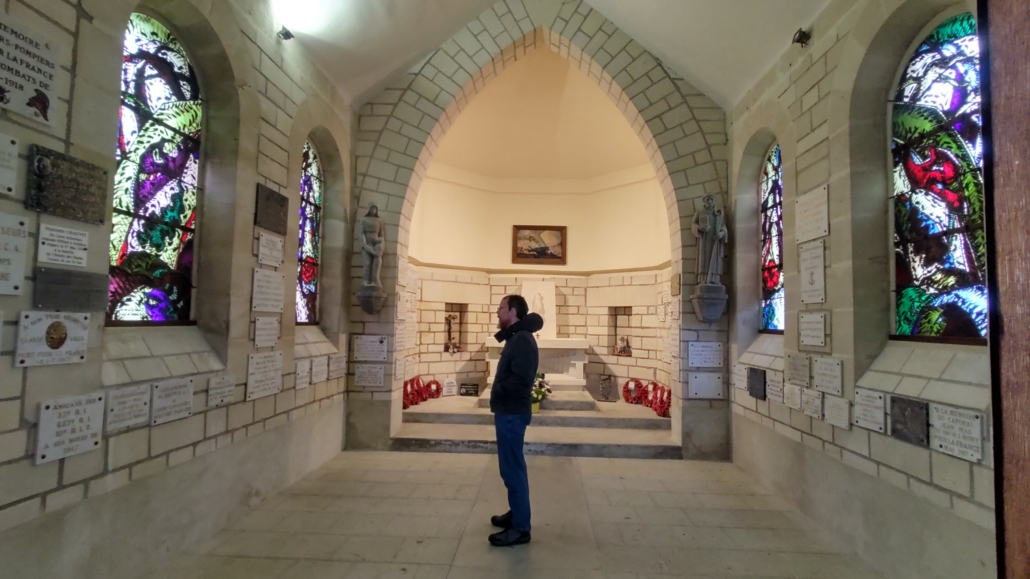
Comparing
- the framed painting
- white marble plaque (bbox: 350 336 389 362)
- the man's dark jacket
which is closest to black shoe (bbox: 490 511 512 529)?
the man's dark jacket

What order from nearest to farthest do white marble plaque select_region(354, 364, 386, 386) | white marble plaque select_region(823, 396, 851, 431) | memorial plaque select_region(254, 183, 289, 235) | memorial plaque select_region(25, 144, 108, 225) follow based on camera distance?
memorial plaque select_region(25, 144, 108, 225) → white marble plaque select_region(823, 396, 851, 431) → memorial plaque select_region(254, 183, 289, 235) → white marble plaque select_region(354, 364, 386, 386)

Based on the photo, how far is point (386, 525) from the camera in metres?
3.42

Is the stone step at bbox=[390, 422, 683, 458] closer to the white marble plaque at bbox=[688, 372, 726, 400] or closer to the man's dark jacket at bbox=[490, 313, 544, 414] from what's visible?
the white marble plaque at bbox=[688, 372, 726, 400]

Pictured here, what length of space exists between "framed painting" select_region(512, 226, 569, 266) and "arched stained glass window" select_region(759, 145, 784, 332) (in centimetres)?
437

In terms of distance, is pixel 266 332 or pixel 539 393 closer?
pixel 266 332

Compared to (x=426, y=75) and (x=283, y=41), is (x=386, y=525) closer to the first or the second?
(x=283, y=41)

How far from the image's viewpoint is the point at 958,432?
2438mm

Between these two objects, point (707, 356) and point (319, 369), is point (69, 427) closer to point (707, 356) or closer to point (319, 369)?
point (319, 369)

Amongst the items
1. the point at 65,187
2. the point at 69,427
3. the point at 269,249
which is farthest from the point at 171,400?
the point at 269,249

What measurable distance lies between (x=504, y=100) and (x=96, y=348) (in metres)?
7.01

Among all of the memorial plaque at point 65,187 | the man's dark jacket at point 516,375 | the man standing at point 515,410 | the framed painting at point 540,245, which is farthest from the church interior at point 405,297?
the framed painting at point 540,245

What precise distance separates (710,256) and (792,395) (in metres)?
1.69

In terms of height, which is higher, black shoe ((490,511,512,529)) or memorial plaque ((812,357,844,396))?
memorial plaque ((812,357,844,396))

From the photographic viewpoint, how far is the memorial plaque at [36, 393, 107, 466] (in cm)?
216
